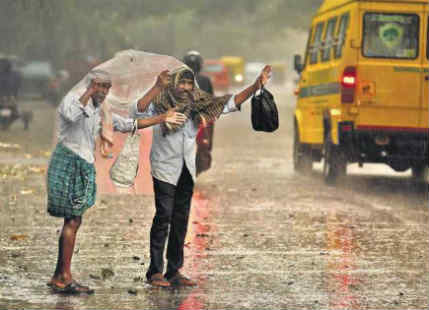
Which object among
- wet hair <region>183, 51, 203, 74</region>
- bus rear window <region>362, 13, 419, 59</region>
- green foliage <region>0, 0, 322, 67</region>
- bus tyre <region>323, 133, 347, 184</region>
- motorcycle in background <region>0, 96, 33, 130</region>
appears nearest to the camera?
wet hair <region>183, 51, 203, 74</region>

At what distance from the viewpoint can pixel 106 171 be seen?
10.0 m

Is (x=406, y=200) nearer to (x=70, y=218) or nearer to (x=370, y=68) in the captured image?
(x=370, y=68)

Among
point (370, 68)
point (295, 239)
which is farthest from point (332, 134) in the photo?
A: point (295, 239)

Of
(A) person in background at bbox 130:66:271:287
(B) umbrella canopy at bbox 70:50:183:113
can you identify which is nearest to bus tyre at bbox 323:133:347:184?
(B) umbrella canopy at bbox 70:50:183:113

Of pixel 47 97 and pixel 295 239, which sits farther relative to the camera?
pixel 47 97

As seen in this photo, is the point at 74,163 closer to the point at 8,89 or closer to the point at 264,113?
the point at 264,113

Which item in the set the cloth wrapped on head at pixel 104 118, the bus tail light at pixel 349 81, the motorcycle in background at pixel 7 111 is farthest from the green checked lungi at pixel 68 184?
the motorcycle in background at pixel 7 111

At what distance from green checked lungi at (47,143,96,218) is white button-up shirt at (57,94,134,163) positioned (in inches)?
2.4

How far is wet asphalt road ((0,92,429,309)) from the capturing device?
891cm

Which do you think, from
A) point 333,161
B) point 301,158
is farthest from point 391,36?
point 301,158

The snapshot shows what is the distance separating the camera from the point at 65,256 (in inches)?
359

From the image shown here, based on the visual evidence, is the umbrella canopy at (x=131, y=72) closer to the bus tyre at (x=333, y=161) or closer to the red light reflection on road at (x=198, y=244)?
the red light reflection on road at (x=198, y=244)

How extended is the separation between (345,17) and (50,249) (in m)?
7.66

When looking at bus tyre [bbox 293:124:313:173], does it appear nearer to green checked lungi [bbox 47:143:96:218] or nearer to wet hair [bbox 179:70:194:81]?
wet hair [bbox 179:70:194:81]
